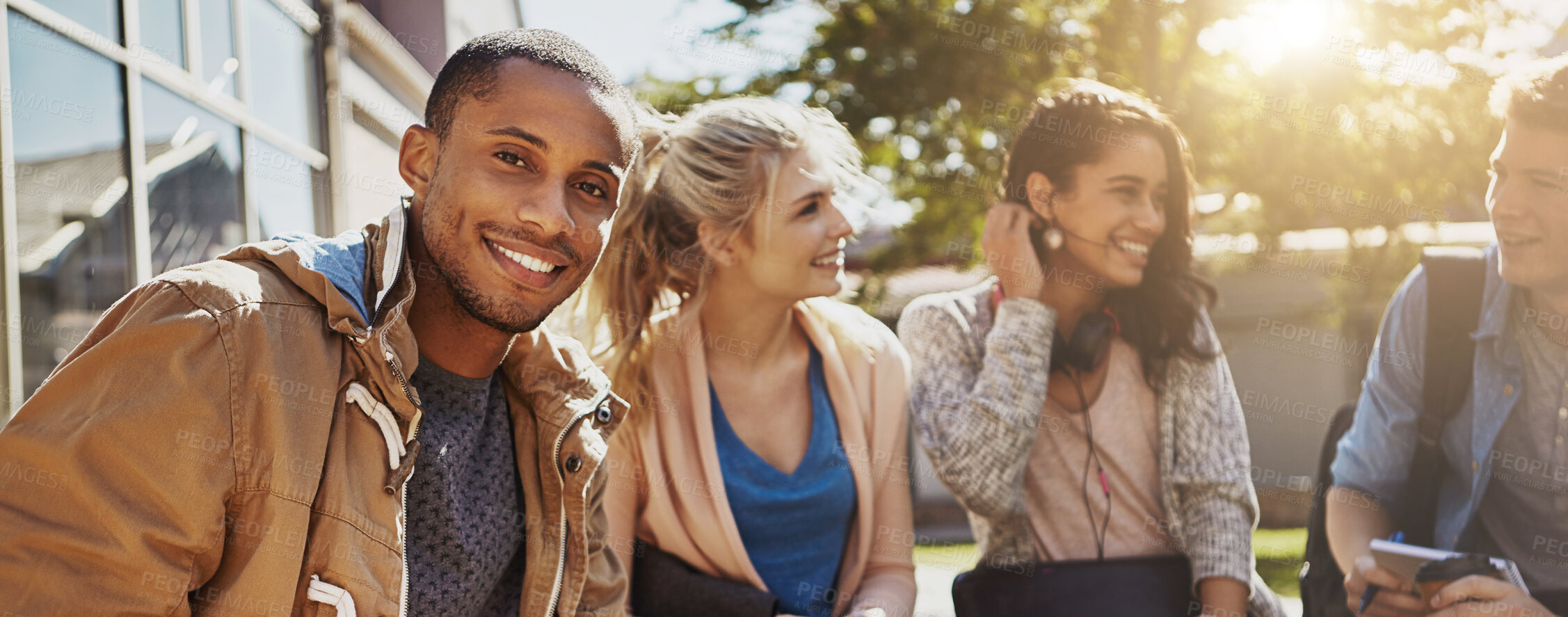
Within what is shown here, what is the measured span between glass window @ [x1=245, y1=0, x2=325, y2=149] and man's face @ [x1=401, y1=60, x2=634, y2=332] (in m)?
4.42

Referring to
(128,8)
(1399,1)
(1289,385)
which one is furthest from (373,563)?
(1289,385)

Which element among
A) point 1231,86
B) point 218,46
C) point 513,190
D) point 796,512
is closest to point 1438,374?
point 796,512

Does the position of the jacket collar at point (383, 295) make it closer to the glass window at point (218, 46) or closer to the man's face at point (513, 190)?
the man's face at point (513, 190)

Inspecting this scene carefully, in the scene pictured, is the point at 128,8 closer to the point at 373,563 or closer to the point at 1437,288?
the point at 373,563

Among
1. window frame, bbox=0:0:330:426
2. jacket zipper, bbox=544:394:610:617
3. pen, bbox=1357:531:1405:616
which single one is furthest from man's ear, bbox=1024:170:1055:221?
window frame, bbox=0:0:330:426

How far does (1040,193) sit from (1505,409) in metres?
1.55

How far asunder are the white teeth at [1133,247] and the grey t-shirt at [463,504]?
6.63 feet

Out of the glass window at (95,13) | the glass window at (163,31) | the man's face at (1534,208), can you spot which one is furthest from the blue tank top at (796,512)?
the glass window at (163,31)

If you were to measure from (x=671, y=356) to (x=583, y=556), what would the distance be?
913 millimetres

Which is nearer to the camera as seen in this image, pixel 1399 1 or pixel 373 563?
pixel 373 563

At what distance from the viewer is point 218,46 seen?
549 cm

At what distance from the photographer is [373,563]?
1.98 meters

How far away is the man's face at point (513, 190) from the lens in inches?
87.4

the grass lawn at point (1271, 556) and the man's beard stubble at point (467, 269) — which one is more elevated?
the man's beard stubble at point (467, 269)
